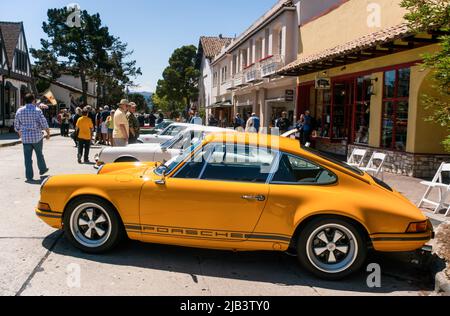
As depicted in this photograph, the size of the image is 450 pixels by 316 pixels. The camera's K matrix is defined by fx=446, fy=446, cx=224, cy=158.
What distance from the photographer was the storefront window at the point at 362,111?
14031 mm

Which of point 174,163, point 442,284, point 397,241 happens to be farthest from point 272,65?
Result: point 442,284

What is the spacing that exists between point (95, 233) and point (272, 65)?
1811cm

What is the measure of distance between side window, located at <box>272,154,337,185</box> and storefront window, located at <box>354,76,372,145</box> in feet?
31.9

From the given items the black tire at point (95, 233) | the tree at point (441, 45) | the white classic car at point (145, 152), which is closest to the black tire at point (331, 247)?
the tree at point (441, 45)

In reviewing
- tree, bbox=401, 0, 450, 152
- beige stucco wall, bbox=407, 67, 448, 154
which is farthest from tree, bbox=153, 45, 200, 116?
tree, bbox=401, 0, 450, 152

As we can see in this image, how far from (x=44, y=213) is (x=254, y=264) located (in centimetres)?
242

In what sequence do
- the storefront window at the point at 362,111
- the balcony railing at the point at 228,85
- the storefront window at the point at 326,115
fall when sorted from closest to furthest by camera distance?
the storefront window at the point at 362,111
the storefront window at the point at 326,115
the balcony railing at the point at 228,85

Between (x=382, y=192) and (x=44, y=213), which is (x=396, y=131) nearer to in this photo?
(x=382, y=192)

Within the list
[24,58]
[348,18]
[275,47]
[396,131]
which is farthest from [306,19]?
[24,58]

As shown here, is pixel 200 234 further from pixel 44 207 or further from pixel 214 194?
pixel 44 207

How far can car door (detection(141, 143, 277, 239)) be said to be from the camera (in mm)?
4539

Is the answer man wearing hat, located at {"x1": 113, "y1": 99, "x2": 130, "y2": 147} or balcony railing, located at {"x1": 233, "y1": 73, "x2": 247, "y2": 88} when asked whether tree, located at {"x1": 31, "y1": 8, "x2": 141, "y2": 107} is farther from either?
man wearing hat, located at {"x1": 113, "y1": 99, "x2": 130, "y2": 147}

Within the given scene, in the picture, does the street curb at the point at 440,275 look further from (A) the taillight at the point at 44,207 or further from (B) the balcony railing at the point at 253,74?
(B) the balcony railing at the point at 253,74

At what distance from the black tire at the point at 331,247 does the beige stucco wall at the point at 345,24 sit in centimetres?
930
